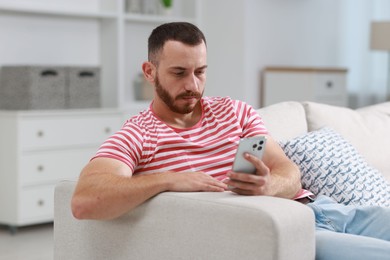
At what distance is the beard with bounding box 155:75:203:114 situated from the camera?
227 cm

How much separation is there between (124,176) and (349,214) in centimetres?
66

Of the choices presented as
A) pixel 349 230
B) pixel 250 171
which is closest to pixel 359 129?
pixel 349 230

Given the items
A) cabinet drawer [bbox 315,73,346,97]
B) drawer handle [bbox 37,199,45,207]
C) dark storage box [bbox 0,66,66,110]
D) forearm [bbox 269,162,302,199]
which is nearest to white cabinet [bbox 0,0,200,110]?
dark storage box [bbox 0,66,66,110]

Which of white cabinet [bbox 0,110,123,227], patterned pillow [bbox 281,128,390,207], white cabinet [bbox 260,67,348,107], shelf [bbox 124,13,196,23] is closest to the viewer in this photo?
patterned pillow [bbox 281,128,390,207]

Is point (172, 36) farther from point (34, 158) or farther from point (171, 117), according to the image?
point (34, 158)

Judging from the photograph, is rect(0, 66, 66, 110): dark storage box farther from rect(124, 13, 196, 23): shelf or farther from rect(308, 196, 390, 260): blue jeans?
rect(308, 196, 390, 260): blue jeans

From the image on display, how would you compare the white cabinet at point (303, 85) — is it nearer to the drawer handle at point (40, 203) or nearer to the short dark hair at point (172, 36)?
the drawer handle at point (40, 203)

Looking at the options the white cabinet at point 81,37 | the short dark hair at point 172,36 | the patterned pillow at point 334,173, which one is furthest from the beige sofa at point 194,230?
the white cabinet at point 81,37

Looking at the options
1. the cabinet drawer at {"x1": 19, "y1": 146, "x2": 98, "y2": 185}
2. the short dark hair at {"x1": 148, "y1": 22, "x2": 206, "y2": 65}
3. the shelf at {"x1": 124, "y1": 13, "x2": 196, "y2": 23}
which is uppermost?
the shelf at {"x1": 124, "y1": 13, "x2": 196, "y2": 23}

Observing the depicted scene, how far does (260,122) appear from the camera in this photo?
8.14ft

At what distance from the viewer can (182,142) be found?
2.29 metres

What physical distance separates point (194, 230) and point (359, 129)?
1.26 metres

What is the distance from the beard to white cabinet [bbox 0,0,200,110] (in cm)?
254

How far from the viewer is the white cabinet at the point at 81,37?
4.80m
